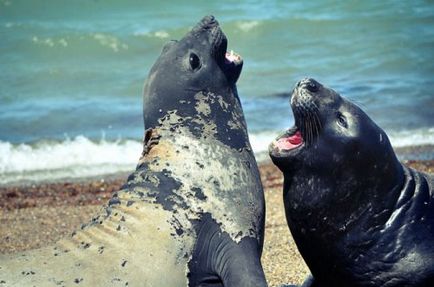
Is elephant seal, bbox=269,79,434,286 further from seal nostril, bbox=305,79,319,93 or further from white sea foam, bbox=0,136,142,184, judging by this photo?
white sea foam, bbox=0,136,142,184

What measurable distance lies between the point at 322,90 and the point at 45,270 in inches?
75.2

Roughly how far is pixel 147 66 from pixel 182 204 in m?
13.4

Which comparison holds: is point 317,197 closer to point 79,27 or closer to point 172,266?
point 172,266

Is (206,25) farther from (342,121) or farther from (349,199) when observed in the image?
(349,199)

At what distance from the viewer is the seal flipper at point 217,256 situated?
619 cm

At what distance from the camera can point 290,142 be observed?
6227 mm

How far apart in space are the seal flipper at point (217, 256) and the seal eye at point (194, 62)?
110 cm

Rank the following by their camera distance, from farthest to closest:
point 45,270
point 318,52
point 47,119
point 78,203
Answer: point 318,52 < point 47,119 < point 78,203 < point 45,270

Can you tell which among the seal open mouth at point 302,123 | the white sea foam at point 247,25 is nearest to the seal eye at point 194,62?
the seal open mouth at point 302,123

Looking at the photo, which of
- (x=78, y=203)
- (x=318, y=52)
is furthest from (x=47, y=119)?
(x=318, y=52)

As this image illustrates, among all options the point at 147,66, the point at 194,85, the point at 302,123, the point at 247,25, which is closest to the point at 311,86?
the point at 302,123

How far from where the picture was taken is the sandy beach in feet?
27.8

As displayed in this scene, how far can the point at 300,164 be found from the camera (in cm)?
613

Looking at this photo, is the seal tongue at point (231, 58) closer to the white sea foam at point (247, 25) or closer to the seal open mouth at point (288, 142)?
the seal open mouth at point (288, 142)
